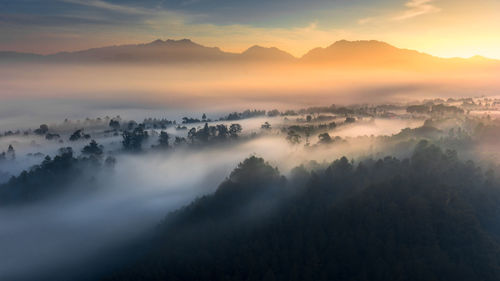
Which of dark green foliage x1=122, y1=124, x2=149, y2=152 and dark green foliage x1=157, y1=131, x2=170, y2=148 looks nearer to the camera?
dark green foliage x1=122, y1=124, x2=149, y2=152

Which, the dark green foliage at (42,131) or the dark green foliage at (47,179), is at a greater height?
the dark green foliage at (42,131)

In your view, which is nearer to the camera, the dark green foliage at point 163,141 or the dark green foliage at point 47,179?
the dark green foliage at point 47,179

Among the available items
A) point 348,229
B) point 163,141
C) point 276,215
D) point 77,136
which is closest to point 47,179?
point 163,141

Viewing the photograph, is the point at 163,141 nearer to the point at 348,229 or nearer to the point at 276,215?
the point at 276,215

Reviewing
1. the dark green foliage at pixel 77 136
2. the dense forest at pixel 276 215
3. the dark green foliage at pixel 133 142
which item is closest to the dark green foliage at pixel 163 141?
the dark green foliage at pixel 133 142

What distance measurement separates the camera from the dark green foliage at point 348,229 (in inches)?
1364

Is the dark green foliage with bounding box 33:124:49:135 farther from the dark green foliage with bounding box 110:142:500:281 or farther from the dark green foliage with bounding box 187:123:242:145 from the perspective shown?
the dark green foliage with bounding box 110:142:500:281

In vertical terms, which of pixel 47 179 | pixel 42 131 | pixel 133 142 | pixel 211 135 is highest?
pixel 42 131

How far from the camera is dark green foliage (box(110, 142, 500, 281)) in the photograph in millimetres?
34656

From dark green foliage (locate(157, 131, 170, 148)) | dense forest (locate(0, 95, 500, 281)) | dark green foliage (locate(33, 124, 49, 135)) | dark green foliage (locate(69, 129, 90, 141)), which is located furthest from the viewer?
dark green foliage (locate(33, 124, 49, 135))

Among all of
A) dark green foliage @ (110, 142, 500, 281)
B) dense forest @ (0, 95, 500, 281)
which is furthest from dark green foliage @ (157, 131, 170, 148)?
dark green foliage @ (110, 142, 500, 281)

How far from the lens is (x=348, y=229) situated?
38.2 meters

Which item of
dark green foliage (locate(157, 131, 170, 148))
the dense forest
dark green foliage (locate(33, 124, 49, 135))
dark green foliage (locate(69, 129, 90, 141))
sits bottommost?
the dense forest

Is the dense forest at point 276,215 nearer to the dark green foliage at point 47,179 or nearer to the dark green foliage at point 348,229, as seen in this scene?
the dark green foliage at point 348,229
